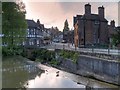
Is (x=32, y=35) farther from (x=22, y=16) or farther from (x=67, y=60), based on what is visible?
(x=67, y=60)

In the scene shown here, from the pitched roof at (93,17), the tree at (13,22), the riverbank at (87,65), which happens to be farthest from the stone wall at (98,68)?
the pitched roof at (93,17)

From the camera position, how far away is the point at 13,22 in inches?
1556

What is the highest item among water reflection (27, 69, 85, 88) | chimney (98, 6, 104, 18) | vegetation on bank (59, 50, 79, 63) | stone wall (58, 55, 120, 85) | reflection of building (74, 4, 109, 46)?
chimney (98, 6, 104, 18)

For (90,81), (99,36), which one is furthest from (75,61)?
(99,36)

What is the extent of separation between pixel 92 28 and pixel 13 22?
1702cm

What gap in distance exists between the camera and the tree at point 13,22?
3847 cm

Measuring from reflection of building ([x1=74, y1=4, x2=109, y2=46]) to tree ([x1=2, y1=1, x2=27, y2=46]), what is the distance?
38.0 feet

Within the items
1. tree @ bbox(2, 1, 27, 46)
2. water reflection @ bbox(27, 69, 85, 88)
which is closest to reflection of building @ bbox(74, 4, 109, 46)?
tree @ bbox(2, 1, 27, 46)

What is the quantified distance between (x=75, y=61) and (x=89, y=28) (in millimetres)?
22072

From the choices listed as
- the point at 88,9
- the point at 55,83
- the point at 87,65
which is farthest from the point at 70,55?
the point at 88,9

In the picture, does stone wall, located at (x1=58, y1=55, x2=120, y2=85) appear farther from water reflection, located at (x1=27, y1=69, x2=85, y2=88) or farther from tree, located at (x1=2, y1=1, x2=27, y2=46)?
tree, located at (x1=2, y1=1, x2=27, y2=46)

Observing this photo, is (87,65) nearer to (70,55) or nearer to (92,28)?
(70,55)

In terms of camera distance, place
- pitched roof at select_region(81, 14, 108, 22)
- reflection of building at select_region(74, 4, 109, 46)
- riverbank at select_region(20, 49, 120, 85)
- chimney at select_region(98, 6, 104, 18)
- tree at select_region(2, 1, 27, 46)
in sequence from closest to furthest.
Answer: riverbank at select_region(20, 49, 120, 85) < tree at select_region(2, 1, 27, 46) < reflection of building at select_region(74, 4, 109, 46) < pitched roof at select_region(81, 14, 108, 22) < chimney at select_region(98, 6, 104, 18)

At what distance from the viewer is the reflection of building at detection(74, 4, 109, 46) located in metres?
47.5
